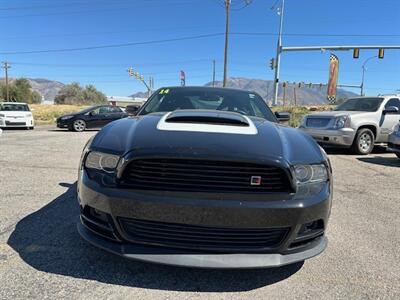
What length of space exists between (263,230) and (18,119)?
1818cm

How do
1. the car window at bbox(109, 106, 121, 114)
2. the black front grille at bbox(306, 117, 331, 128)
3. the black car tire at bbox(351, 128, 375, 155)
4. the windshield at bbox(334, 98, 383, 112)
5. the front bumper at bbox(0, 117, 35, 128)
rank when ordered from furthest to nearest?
the car window at bbox(109, 106, 121, 114) < the front bumper at bbox(0, 117, 35, 128) < the windshield at bbox(334, 98, 383, 112) < the black front grille at bbox(306, 117, 331, 128) < the black car tire at bbox(351, 128, 375, 155)

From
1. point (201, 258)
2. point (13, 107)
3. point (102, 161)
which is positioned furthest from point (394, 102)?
point (13, 107)

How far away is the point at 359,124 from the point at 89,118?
1281 cm

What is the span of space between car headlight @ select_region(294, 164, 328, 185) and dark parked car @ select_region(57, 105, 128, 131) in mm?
15836

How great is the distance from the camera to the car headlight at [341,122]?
10.1 metres

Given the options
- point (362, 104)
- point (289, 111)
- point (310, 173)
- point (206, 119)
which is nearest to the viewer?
point (310, 173)

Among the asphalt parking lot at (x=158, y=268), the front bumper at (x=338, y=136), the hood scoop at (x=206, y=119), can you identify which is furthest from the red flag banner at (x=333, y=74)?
the hood scoop at (x=206, y=119)

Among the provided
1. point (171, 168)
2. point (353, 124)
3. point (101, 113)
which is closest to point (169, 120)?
point (171, 168)

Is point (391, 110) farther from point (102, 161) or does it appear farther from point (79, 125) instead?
point (79, 125)

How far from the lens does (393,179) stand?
7027 millimetres

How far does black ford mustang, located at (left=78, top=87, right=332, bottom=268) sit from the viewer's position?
239cm

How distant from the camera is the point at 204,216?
2377 mm

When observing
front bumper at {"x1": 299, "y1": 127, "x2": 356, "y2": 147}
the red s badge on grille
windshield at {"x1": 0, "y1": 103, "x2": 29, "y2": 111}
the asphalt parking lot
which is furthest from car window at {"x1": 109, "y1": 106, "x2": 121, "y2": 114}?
→ the red s badge on grille

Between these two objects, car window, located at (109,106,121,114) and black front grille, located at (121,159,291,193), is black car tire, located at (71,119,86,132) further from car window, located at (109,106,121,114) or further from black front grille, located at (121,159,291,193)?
black front grille, located at (121,159,291,193)
